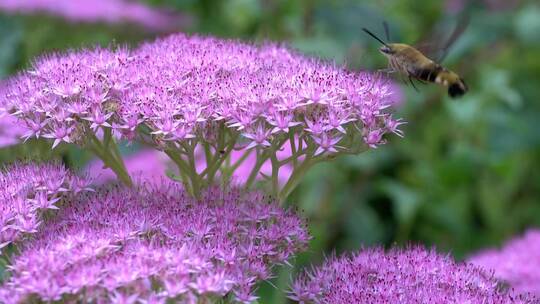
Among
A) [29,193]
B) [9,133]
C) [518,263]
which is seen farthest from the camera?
[9,133]

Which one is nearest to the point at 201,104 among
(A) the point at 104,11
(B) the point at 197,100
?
(B) the point at 197,100

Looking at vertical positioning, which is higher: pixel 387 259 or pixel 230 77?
pixel 230 77

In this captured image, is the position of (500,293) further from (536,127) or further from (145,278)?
(536,127)

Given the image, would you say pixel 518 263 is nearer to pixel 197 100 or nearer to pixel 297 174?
pixel 297 174

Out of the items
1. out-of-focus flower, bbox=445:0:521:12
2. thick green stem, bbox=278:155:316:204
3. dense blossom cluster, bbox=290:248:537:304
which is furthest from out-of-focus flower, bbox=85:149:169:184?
out-of-focus flower, bbox=445:0:521:12

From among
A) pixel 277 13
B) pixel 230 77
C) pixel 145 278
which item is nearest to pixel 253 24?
pixel 277 13

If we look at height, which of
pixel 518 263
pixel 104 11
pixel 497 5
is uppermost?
pixel 497 5

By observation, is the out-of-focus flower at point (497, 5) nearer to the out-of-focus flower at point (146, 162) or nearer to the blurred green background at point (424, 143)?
the blurred green background at point (424, 143)
